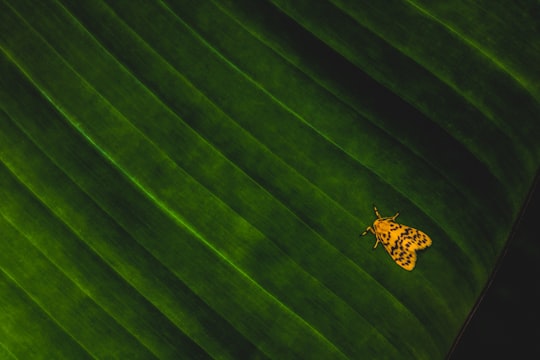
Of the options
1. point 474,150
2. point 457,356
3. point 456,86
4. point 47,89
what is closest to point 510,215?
point 474,150

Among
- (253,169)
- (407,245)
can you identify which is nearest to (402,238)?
(407,245)

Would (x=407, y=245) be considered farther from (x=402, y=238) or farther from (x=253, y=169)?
(x=253, y=169)

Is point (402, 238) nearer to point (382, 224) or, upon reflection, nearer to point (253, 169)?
point (382, 224)
